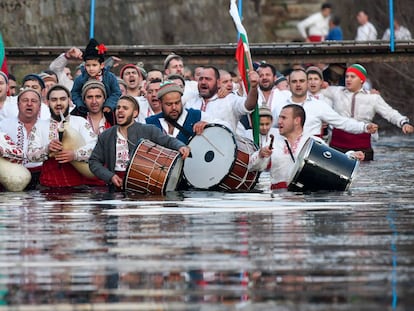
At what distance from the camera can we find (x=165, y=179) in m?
17.2

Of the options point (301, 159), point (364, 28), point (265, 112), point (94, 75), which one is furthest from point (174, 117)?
point (364, 28)

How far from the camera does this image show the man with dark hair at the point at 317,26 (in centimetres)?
3825

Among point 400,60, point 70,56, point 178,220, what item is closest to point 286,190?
point 178,220

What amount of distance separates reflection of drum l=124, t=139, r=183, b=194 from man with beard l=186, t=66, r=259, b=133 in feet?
7.49

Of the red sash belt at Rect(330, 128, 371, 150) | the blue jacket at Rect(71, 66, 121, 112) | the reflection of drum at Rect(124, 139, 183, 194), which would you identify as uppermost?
the blue jacket at Rect(71, 66, 121, 112)

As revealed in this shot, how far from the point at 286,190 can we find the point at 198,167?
117cm

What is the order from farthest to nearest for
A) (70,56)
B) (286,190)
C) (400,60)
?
(400,60)
(70,56)
(286,190)

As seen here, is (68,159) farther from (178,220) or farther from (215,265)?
(215,265)

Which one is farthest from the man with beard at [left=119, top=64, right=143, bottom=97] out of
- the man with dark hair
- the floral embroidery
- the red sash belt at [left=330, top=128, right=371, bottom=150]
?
the man with dark hair

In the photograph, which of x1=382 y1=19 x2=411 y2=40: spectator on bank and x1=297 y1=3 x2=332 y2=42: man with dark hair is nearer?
x1=382 y1=19 x2=411 y2=40: spectator on bank

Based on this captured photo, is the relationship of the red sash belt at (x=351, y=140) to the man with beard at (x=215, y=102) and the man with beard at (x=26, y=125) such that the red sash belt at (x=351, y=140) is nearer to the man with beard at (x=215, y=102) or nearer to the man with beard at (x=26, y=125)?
the man with beard at (x=215, y=102)

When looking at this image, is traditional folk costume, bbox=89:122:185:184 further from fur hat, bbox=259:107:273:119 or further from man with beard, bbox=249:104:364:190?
fur hat, bbox=259:107:273:119

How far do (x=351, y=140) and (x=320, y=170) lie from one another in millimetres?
7765

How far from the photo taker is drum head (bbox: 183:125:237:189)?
17734 mm
